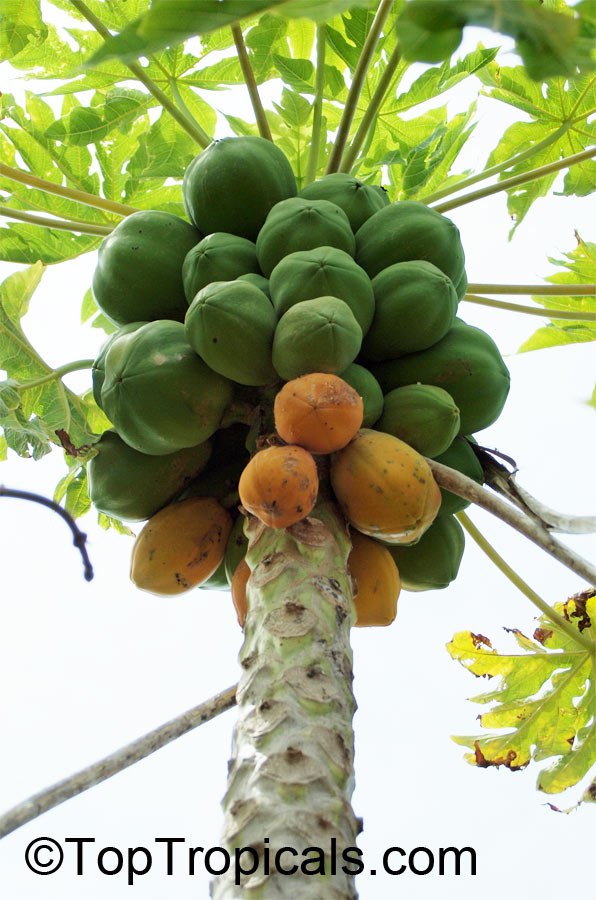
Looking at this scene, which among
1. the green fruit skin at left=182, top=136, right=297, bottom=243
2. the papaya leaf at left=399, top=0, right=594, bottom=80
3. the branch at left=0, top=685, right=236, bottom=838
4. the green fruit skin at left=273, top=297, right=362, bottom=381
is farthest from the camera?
the green fruit skin at left=182, top=136, right=297, bottom=243

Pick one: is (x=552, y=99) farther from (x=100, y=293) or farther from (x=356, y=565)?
(x=356, y=565)

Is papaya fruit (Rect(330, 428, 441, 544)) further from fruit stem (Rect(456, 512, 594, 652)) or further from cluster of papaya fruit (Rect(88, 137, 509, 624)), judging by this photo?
fruit stem (Rect(456, 512, 594, 652))

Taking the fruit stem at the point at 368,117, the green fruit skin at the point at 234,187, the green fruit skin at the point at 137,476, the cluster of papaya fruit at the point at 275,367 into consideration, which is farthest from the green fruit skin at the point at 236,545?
the fruit stem at the point at 368,117

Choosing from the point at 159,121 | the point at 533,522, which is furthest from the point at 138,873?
the point at 159,121

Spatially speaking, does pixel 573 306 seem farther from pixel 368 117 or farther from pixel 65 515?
pixel 65 515

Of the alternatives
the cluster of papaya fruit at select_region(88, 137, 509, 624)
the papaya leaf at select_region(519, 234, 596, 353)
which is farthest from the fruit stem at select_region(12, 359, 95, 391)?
the papaya leaf at select_region(519, 234, 596, 353)

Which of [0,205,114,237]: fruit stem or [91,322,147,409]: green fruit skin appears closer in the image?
[91,322,147,409]: green fruit skin

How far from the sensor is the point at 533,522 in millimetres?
2041

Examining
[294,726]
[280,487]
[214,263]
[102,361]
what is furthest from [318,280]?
[294,726]

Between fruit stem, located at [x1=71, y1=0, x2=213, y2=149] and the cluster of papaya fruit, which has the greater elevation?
fruit stem, located at [x1=71, y1=0, x2=213, y2=149]

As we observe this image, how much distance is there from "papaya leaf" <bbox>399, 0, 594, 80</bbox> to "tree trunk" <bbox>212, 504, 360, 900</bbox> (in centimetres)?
104

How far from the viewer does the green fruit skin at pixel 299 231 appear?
2.42m

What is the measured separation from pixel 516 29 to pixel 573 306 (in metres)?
2.98

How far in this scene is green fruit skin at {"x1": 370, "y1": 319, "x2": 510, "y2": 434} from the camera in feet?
8.04
